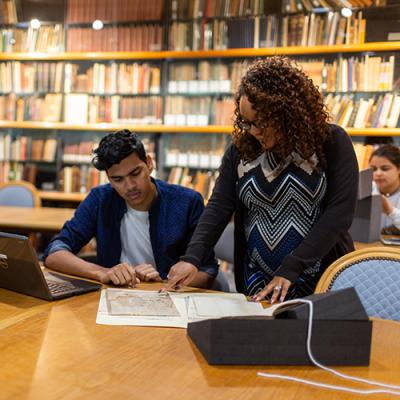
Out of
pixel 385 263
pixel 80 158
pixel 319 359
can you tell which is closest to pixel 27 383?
pixel 319 359

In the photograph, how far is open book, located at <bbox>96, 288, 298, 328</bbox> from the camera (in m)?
1.39

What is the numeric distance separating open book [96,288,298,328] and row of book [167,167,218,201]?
12.0 feet

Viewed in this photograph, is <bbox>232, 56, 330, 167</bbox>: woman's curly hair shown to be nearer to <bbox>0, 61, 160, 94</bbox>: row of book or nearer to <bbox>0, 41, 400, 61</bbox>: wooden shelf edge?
<bbox>0, 41, 400, 61</bbox>: wooden shelf edge

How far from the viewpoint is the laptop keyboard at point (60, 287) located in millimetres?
1622

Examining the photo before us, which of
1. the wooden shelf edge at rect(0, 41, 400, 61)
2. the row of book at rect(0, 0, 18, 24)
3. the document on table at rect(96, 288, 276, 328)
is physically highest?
the row of book at rect(0, 0, 18, 24)

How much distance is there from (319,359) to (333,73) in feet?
13.5

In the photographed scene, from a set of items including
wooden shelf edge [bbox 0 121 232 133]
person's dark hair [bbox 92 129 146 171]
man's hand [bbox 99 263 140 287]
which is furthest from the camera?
wooden shelf edge [bbox 0 121 232 133]

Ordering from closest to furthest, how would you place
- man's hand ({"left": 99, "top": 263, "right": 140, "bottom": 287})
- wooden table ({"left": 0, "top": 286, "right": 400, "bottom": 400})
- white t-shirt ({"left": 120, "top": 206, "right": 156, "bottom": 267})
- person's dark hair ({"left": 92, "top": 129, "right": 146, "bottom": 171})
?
1. wooden table ({"left": 0, "top": 286, "right": 400, "bottom": 400})
2. man's hand ({"left": 99, "top": 263, "right": 140, "bottom": 287})
3. person's dark hair ({"left": 92, "top": 129, "right": 146, "bottom": 171})
4. white t-shirt ({"left": 120, "top": 206, "right": 156, "bottom": 267})

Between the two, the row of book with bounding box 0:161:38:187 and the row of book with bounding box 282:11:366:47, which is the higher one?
the row of book with bounding box 282:11:366:47

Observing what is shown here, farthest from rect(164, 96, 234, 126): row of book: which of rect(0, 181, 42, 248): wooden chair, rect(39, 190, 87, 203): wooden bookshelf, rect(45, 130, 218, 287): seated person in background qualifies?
rect(45, 130, 218, 287): seated person in background

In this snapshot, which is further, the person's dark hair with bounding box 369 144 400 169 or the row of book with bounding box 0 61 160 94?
the row of book with bounding box 0 61 160 94

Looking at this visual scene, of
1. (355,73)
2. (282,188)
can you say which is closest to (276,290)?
(282,188)

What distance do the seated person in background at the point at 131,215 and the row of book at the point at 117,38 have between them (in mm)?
3363

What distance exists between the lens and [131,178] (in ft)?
6.95
